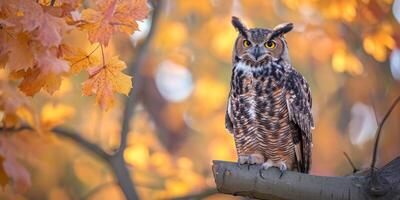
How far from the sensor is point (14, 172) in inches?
131

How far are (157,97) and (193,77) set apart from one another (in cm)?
55

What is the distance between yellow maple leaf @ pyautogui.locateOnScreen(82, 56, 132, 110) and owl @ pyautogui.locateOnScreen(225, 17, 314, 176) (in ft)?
2.76

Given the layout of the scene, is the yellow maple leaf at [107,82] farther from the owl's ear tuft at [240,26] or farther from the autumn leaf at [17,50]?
the owl's ear tuft at [240,26]

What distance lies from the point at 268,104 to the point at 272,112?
1.7 inches

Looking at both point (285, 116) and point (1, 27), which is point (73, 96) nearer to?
point (285, 116)

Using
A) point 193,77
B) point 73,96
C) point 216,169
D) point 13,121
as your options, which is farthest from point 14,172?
point 193,77

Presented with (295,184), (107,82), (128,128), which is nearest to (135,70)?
(128,128)

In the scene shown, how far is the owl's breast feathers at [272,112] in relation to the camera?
3260mm

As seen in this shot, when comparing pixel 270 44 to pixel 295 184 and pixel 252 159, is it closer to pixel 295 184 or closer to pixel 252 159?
pixel 252 159

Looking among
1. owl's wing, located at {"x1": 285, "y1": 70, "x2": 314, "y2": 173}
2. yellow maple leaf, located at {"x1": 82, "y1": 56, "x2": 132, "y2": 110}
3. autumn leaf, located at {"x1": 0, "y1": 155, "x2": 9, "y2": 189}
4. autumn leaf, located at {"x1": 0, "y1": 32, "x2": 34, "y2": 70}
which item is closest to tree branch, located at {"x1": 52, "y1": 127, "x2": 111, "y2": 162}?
autumn leaf, located at {"x1": 0, "y1": 155, "x2": 9, "y2": 189}

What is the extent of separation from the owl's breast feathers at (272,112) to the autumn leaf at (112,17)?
0.92 meters

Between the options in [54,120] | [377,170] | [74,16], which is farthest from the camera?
[54,120]

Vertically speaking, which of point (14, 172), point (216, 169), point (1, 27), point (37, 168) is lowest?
point (37, 168)

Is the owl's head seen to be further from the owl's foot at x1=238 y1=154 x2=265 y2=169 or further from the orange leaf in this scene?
the orange leaf
